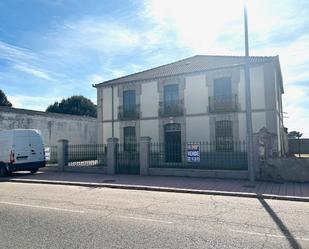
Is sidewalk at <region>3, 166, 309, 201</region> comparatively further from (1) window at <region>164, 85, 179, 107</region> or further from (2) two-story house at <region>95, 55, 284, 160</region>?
(1) window at <region>164, 85, 179, 107</region>

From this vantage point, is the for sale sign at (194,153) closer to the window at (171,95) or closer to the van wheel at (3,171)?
the window at (171,95)

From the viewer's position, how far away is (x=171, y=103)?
955 inches

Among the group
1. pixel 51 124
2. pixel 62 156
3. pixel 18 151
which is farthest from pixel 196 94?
pixel 51 124

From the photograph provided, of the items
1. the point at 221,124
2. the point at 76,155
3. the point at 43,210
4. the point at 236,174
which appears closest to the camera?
the point at 43,210

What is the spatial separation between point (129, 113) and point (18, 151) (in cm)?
1059

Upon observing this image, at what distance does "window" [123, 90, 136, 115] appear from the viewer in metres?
25.8

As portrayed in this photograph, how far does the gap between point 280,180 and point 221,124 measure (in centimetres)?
974

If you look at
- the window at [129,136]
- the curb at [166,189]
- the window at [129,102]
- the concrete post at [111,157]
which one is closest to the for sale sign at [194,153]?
the curb at [166,189]

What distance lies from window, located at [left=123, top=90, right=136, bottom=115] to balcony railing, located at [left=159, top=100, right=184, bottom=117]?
2.56m

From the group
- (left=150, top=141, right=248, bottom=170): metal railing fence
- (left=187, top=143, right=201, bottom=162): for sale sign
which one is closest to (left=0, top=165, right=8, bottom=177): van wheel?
(left=150, top=141, right=248, bottom=170): metal railing fence

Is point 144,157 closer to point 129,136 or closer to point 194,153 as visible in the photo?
point 194,153

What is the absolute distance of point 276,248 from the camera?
16.0 ft

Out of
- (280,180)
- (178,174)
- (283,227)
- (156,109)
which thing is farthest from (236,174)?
(156,109)

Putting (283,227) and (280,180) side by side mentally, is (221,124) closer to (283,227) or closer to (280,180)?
(280,180)
